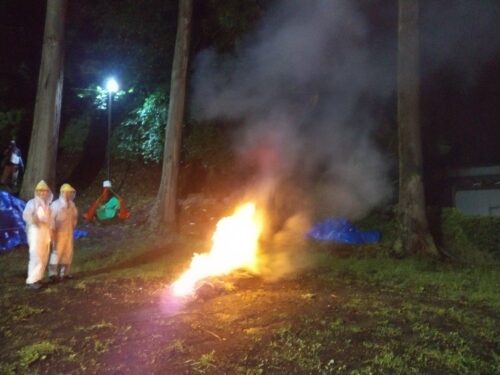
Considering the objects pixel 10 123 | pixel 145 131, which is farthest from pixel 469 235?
pixel 10 123

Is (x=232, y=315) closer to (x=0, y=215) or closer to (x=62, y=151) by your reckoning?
(x=0, y=215)

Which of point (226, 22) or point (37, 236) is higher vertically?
point (226, 22)

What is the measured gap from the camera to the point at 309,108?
12844mm

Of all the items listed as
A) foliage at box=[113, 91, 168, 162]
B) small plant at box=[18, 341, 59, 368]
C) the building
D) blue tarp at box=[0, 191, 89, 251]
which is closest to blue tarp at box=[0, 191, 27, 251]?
blue tarp at box=[0, 191, 89, 251]

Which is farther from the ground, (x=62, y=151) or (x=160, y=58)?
(x=160, y=58)

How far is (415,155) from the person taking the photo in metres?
10.9

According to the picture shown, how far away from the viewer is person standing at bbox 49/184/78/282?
330 inches

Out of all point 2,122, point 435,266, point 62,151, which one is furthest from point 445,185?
point 2,122

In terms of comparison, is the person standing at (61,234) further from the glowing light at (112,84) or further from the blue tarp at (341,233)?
the glowing light at (112,84)

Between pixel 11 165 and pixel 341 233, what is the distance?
436 inches

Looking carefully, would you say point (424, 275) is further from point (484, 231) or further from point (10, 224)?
point (10, 224)

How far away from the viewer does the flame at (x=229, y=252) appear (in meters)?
8.42

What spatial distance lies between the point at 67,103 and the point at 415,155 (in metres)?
14.6

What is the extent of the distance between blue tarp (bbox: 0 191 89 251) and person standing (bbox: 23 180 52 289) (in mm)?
3402
